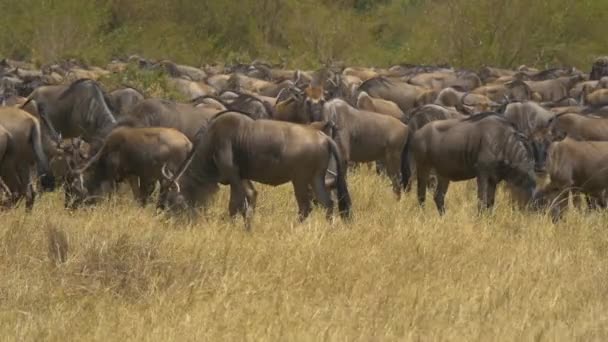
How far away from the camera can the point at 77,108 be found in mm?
13500

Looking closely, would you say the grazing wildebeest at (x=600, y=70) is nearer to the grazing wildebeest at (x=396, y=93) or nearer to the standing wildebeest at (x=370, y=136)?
the grazing wildebeest at (x=396, y=93)

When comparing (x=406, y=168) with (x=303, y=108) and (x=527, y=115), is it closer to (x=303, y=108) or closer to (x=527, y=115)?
(x=303, y=108)

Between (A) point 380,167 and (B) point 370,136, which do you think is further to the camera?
(A) point 380,167

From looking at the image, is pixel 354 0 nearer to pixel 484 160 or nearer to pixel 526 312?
pixel 484 160

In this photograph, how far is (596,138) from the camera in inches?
479

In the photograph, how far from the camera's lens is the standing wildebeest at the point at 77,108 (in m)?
Answer: 13.3

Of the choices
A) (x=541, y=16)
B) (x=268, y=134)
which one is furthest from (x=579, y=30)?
(x=268, y=134)

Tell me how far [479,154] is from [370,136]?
2778 millimetres

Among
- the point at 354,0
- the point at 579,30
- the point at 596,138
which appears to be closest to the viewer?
the point at 596,138

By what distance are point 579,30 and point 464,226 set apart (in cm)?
3376

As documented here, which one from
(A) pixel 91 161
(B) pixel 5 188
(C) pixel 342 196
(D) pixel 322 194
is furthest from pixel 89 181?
(C) pixel 342 196

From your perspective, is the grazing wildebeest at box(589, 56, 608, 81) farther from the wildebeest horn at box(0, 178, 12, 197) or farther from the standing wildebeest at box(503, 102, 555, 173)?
the wildebeest horn at box(0, 178, 12, 197)

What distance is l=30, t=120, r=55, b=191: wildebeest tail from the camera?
10.2m

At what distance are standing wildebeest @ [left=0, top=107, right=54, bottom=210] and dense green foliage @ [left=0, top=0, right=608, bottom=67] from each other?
2565 centimetres
